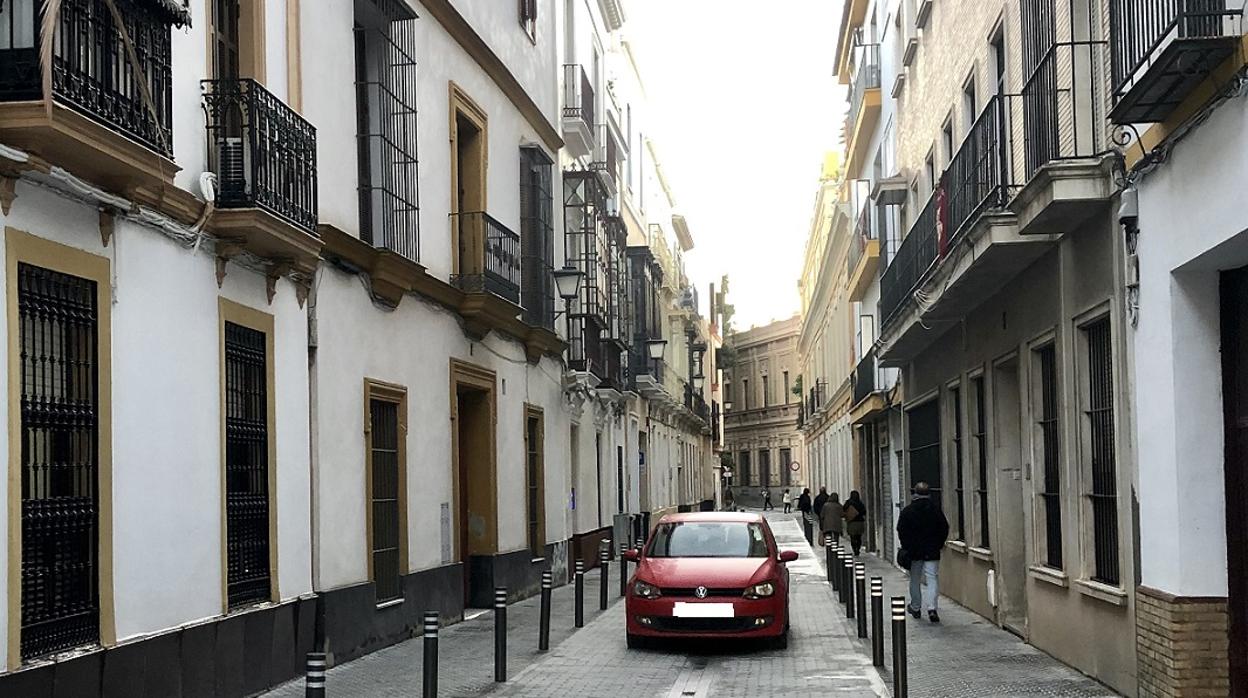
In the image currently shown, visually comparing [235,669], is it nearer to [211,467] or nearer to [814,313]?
[211,467]

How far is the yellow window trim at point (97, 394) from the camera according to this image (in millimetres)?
8250

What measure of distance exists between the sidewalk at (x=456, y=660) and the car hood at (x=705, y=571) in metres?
1.36

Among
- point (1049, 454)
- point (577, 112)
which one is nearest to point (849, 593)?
point (1049, 454)

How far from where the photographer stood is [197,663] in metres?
10.6

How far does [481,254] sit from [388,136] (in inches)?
129

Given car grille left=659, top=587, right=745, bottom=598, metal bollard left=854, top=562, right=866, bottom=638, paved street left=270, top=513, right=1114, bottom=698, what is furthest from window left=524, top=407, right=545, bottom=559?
car grille left=659, top=587, right=745, bottom=598

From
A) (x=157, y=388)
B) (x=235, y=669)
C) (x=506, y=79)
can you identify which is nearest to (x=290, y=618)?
(x=235, y=669)

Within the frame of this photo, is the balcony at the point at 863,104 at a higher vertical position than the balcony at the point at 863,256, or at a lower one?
higher

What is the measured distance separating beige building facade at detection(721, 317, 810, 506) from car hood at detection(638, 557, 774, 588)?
192 ft

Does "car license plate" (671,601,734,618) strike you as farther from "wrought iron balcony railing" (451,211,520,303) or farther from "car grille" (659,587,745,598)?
"wrought iron balcony railing" (451,211,520,303)

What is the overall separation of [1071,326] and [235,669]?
295 inches

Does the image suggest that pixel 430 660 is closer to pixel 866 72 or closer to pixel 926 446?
pixel 926 446

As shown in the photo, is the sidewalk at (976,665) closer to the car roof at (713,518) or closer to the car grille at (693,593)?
the car grille at (693,593)

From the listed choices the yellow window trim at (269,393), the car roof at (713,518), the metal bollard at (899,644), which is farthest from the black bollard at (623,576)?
the metal bollard at (899,644)
